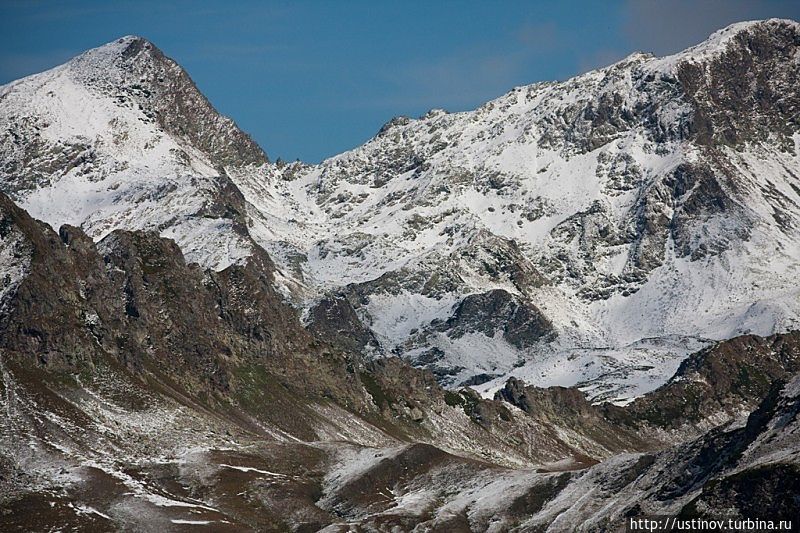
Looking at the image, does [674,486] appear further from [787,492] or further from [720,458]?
[787,492]

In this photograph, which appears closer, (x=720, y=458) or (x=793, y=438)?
(x=793, y=438)

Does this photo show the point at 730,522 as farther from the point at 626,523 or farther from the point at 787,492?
the point at 626,523

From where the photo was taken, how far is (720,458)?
189 m

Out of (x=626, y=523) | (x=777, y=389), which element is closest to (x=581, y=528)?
(x=626, y=523)

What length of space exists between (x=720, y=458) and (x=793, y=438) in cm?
1564

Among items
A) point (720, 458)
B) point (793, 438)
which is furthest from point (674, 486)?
point (793, 438)

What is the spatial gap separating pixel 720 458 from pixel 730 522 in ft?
86.3

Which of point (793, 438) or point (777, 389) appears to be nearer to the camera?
point (793, 438)

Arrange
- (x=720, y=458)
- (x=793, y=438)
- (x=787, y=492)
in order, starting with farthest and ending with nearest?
(x=720, y=458), (x=793, y=438), (x=787, y=492)

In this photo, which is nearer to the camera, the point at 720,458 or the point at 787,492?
the point at 787,492

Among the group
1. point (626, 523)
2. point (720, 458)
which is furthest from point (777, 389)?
point (626, 523)

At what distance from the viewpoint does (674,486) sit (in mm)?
191625

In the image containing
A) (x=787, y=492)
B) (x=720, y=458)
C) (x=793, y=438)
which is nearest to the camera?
(x=787, y=492)

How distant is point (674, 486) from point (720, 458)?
262 inches
